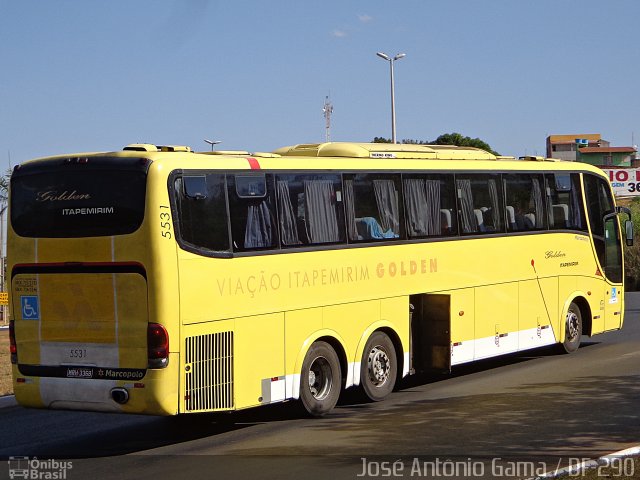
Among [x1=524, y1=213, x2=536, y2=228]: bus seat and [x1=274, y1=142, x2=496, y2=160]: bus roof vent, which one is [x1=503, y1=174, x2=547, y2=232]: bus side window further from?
[x1=274, y1=142, x2=496, y2=160]: bus roof vent

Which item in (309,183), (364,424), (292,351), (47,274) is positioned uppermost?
(309,183)

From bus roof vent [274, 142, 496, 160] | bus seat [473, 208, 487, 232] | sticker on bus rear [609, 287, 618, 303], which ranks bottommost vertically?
sticker on bus rear [609, 287, 618, 303]

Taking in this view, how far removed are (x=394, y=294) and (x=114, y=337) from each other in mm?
4757

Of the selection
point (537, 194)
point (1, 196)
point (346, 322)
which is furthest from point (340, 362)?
point (1, 196)

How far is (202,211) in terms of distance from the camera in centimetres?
Result: 1197

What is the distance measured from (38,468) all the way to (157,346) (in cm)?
168

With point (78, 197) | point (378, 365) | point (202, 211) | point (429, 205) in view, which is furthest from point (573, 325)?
A: point (78, 197)

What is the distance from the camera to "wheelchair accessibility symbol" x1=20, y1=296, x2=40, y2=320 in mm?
12047

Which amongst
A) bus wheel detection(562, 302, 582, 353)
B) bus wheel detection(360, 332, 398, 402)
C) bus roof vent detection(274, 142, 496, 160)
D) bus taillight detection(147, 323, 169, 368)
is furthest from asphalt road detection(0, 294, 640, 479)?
bus roof vent detection(274, 142, 496, 160)

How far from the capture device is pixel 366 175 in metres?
14.7

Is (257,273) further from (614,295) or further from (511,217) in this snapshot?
(614,295)

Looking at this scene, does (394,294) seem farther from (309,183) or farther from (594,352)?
(594,352)

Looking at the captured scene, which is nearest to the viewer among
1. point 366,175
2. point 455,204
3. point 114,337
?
point 114,337

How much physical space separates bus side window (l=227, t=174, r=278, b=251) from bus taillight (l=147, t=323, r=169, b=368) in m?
1.58
